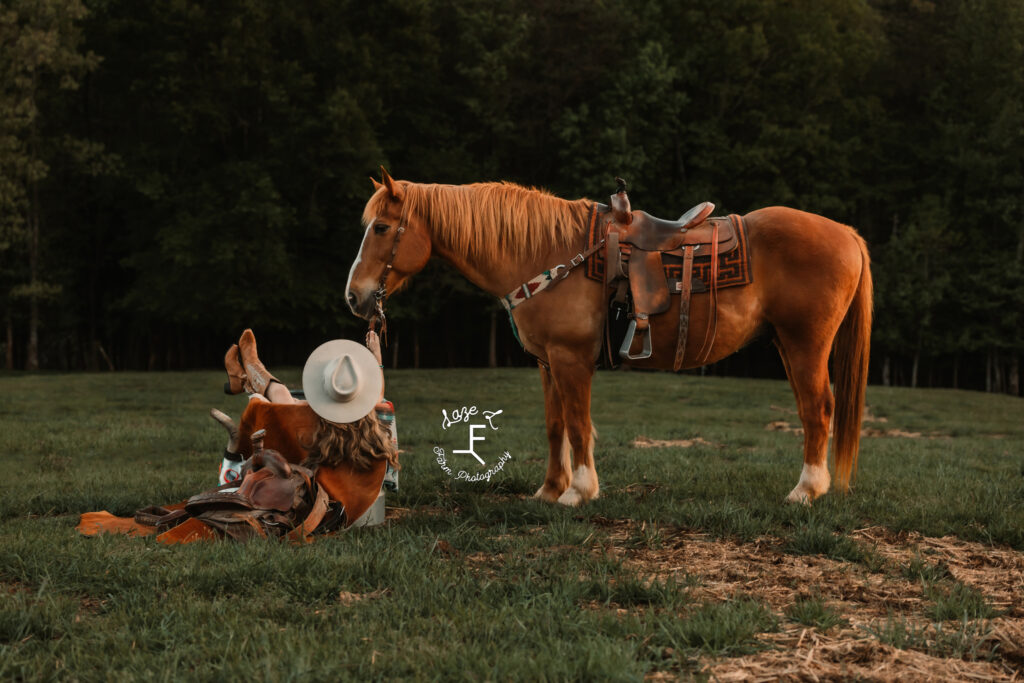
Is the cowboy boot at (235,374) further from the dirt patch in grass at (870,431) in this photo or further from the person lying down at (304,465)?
the dirt patch in grass at (870,431)

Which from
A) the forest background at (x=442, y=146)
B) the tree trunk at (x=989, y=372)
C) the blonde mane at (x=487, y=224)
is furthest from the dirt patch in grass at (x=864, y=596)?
the tree trunk at (x=989, y=372)

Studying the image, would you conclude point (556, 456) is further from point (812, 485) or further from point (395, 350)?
point (395, 350)

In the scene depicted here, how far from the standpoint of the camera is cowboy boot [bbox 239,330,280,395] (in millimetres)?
6754

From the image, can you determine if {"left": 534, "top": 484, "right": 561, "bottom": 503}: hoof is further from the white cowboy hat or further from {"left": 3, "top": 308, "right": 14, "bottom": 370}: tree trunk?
{"left": 3, "top": 308, "right": 14, "bottom": 370}: tree trunk

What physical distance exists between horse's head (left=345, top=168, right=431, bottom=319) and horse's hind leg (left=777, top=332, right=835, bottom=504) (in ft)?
9.69

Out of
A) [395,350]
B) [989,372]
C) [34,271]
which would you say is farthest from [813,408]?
[989,372]

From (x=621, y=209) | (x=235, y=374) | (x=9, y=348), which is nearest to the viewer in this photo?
(x=621, y=209)

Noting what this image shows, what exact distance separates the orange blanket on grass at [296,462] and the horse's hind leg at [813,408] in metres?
3.12

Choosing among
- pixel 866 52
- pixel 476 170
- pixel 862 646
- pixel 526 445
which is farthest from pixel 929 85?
pixel 862 646

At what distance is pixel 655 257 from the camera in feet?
20.6

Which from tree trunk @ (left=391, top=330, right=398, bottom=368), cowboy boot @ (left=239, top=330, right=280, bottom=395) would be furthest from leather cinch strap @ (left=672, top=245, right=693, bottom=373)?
tree trunk @ (left=391, top=330, right=398, bottom=368)

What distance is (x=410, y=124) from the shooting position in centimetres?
3334

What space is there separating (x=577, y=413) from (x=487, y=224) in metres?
1.58

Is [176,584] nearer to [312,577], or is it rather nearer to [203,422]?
[312,577]
